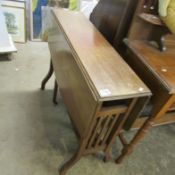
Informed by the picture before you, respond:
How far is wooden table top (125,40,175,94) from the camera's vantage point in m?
0.95

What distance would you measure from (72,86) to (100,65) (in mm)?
207

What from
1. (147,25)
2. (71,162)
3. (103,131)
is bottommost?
(71,162)

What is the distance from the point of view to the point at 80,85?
0.98 meters

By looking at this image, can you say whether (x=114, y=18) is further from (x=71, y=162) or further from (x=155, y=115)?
(x=71, y=162)

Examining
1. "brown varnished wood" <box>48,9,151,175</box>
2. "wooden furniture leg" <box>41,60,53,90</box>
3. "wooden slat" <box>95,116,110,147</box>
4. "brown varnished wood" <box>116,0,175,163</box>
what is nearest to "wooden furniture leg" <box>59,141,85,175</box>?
"brown varnished wood" <box>48,9,151,175</box>

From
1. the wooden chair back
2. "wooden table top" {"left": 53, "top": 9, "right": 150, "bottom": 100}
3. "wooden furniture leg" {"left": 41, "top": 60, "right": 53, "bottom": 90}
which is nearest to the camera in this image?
"wooden table top" {"left": 53, "top": 9, "right": 150, "bottom": 100}

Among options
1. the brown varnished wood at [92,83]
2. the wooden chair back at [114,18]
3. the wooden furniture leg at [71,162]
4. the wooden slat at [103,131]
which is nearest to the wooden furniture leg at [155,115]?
the brown varnished wood at [92,83]

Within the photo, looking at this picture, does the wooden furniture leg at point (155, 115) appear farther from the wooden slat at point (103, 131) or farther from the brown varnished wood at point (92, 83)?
the wooden slat at point (103, 131)

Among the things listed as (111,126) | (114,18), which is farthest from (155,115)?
(114,18)

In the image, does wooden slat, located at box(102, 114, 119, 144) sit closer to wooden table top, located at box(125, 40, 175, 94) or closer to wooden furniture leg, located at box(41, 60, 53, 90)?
wooden table top, located at box(125, 40, 175, 94)

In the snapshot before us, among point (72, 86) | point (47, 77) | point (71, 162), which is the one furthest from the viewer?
point (47, 77)

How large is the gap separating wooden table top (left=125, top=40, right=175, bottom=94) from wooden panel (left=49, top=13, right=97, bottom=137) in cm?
34

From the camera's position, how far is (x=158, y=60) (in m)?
1.07

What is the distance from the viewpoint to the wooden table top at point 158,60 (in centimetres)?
95
